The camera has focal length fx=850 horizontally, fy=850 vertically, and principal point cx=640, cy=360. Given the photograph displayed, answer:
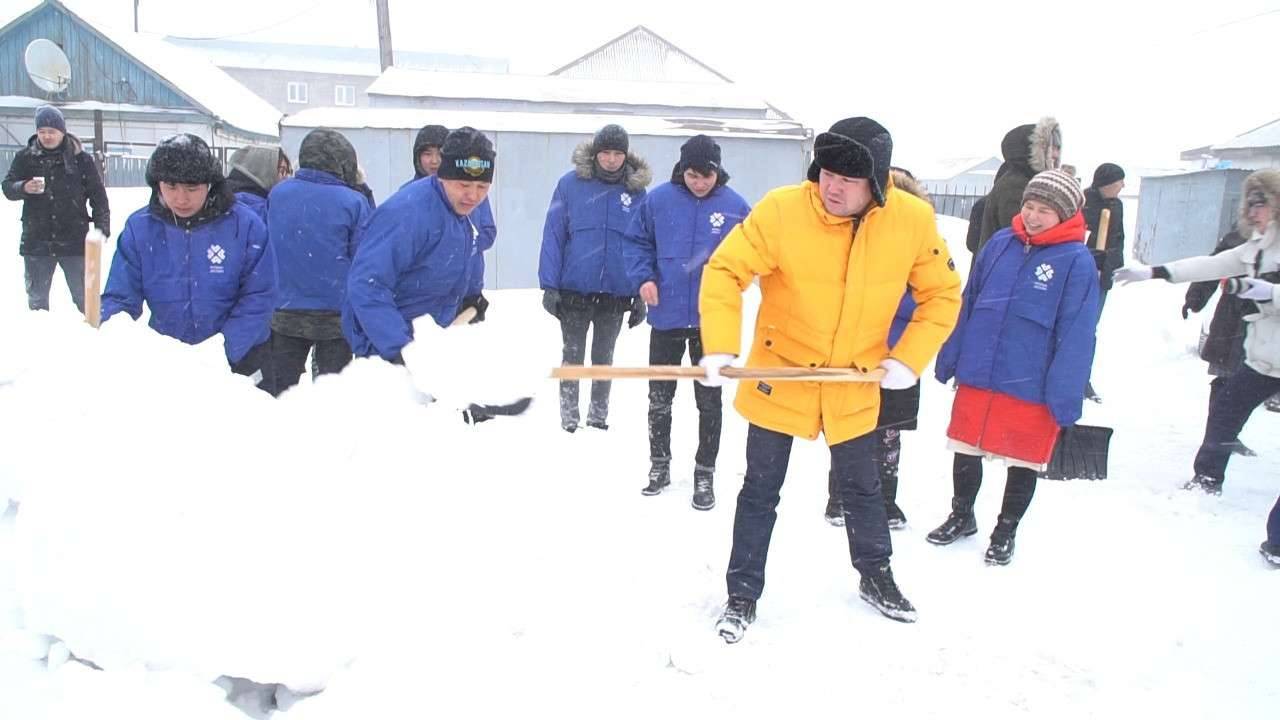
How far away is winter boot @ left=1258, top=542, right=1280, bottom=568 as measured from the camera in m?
3.91

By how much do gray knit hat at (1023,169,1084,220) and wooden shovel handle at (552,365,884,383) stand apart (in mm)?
1272

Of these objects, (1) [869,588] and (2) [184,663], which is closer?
A: (2) [184,663]

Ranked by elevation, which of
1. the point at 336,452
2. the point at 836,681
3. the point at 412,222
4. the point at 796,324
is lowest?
the point at 836,681

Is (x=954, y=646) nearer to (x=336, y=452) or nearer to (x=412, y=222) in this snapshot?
(x=336, y=452)

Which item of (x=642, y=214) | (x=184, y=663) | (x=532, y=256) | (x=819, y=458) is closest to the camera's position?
(x=184, y=663)

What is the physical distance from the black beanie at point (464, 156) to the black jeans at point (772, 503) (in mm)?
1501

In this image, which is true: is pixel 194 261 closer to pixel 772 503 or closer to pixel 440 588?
pixel 440 588

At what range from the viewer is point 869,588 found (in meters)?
3.39

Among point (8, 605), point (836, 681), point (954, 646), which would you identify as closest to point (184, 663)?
point (8, 605)

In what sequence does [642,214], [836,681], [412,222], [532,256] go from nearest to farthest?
[836,681]
[412,222]
[642,214]
[532,256]

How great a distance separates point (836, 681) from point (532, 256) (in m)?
8.88

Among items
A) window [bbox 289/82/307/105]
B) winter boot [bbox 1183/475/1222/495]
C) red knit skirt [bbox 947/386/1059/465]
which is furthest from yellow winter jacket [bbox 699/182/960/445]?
window [bbox 289/82/307/105]

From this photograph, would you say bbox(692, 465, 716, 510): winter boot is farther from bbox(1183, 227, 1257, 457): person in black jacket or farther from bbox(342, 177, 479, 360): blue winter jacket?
bbox(1183, 227, 1257, 457): person in black jacket

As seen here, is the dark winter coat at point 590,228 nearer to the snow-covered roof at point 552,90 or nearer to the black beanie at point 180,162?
the black beanie at point 180,162
